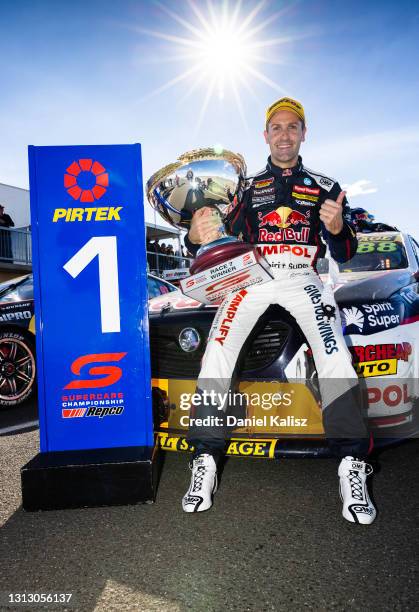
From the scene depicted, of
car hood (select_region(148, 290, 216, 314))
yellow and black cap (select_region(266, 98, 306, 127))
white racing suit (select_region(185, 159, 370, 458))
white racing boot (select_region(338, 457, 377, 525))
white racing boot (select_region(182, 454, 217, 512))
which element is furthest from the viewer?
car hood (select_region(148, 290, 216, 314))

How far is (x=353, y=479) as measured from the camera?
221 centimetres

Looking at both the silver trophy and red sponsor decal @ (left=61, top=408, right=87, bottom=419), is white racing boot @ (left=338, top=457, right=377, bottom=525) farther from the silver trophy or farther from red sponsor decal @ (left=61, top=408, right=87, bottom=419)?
red sponsor decal @ (left=61, top=408, right=87, bottom=419)

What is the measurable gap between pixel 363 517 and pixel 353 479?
0.65 ft

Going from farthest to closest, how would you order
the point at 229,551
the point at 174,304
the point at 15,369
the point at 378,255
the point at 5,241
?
1. the point at 5,241
2. the point at 15,369
3. the point at 378,255
4. the point at 174,304
5. the point at 229,551

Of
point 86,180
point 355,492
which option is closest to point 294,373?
Answer: point 355,492

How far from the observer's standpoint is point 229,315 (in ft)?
8.34

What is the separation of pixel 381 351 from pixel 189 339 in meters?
1.04

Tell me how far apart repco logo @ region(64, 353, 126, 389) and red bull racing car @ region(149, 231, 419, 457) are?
359 mm

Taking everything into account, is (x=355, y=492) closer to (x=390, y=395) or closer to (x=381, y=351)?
(x=390, y=395)

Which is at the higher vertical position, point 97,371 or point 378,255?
point 378,255

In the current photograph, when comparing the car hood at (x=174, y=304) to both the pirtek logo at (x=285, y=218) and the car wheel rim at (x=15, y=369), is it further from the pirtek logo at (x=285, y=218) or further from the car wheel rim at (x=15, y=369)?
the car wheel rim at (x=15, y=369)

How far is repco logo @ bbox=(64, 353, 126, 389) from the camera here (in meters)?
2.40

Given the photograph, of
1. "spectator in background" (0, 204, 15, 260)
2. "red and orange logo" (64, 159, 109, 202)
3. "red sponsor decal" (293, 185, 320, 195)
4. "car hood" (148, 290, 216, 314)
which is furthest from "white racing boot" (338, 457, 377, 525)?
"spectator in background" (0, 204, 15, 260)

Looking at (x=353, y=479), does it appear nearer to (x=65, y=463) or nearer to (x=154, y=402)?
(x=154, y=402)
